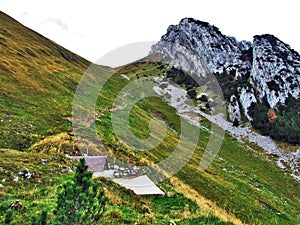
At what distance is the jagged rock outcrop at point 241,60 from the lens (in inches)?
3430

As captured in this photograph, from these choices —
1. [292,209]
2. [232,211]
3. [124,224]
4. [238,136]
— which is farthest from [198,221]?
[238,136]

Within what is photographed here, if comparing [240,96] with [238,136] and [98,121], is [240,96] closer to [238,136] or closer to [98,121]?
[238,136]

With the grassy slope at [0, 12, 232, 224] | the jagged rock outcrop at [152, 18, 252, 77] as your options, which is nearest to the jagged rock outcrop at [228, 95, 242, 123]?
the jagged rock outcrop at [152, 18, 252, 77]

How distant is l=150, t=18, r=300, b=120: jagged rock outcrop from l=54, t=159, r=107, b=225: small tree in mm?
75366

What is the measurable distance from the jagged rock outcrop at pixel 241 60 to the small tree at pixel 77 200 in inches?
2967

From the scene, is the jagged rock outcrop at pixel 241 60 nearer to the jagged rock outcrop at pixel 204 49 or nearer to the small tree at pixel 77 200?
the jagged rock outcrop at pixel 204 49

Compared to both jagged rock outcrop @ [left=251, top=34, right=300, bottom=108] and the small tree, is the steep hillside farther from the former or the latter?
jagged rock outcrop @ [left=251, top=34, right=300, bottom=108]

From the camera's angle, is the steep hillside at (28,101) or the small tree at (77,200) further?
the steep hillside at (28,101)

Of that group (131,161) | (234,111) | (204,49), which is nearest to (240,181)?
(131,161)

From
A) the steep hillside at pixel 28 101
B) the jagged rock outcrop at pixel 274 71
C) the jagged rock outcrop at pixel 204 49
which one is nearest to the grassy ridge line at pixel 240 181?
the steep hillside at pixel 28 101

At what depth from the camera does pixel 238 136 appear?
65.4m

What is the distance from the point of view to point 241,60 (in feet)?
413

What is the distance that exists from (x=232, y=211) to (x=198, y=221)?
34.2 feet

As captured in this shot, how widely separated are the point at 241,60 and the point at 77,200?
12960cm
